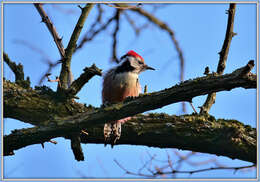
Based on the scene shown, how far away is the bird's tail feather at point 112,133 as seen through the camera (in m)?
4.16

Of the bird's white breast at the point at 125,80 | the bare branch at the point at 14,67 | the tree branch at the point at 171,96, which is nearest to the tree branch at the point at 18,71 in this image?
the bare branch at the point at 14,67

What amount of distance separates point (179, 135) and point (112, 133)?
84 cm

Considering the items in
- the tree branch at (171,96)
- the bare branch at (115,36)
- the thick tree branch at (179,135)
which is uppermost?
the bare branch at (115,36)

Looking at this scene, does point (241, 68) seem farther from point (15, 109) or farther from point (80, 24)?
point (15, 109)

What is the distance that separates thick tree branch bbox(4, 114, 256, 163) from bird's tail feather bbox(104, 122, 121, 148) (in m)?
0.07

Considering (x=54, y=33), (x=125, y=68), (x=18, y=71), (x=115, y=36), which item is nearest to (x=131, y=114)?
(x=125, y=68)

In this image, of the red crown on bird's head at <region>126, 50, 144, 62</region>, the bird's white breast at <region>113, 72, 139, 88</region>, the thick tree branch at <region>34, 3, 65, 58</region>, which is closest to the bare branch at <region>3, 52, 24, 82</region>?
the thick tree branch at <region>34, 3, 65, 58</region>

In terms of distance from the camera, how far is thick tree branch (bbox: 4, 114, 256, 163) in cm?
A: 374

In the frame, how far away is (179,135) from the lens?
400 centimetres

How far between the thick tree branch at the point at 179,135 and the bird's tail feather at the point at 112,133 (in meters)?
0.07

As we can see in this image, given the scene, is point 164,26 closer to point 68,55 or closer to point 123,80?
point 123,80

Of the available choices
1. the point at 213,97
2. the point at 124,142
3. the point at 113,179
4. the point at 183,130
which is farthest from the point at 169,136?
the point at 213,97

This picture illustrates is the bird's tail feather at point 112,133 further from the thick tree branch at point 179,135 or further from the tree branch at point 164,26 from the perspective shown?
the tree branch at point 164,26

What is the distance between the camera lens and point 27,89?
446 cm
